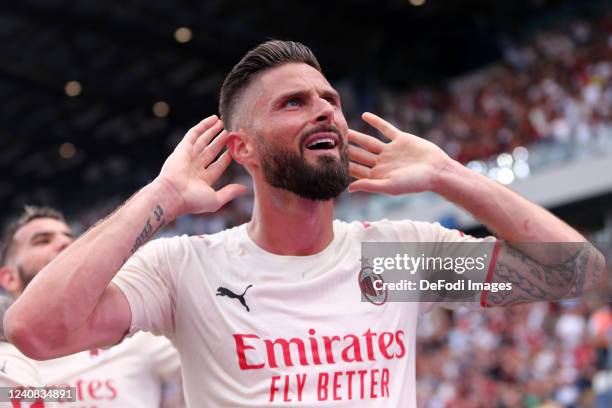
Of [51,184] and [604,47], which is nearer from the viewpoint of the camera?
[604,47]

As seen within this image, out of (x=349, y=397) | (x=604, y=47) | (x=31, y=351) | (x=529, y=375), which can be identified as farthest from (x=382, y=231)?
(x=604, y=47)

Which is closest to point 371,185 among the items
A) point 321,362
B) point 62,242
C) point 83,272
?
point 321,362

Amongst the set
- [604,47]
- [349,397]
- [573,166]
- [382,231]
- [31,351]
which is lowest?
[349,397]

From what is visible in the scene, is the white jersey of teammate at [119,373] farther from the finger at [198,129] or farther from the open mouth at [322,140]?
the open mouth at [322,140]

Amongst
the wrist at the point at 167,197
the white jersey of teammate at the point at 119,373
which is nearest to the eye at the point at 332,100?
the wrist at the point at 167,197

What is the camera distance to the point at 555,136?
15984 mm

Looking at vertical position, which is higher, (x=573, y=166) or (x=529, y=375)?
(x=573, y=166)

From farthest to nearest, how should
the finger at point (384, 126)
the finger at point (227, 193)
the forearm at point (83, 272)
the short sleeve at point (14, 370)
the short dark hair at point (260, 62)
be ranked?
the short sleeve at point (14, 370) → the short dark hair at point (260, 62) → the finger at point (384, 126) → the finger at point (227, 193) → the forearm at point (83, 272)

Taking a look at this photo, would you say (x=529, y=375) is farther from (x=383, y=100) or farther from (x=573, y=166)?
(x=383, y=100)

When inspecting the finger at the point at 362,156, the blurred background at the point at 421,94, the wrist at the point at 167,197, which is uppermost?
the blurred background at the point at 421,94

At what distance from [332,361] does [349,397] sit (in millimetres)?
126

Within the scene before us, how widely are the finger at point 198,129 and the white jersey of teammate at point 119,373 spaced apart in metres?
1.40

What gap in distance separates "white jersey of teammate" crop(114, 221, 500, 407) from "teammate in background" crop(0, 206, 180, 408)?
108cm

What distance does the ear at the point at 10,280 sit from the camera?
4264 millimetres
